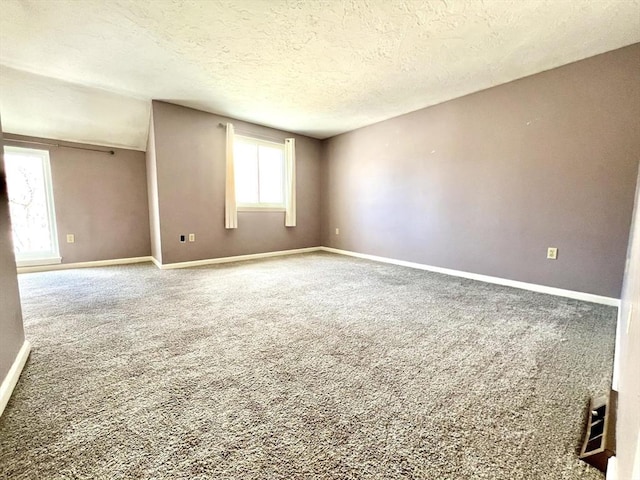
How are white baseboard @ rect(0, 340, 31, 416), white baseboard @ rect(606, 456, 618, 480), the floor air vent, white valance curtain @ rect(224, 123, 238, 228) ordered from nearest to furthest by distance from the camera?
white baseboard @ rect(606, 456, 618, 480) → the floor air vent → white baseboard @ rect(0, 340, 31, 416) → white valance curtain @ rect(224, 123, 238, 228)

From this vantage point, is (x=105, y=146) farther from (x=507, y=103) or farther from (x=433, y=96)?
(x=507, y=103)

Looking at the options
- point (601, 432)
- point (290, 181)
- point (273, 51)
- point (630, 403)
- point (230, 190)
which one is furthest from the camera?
point (290, 181)

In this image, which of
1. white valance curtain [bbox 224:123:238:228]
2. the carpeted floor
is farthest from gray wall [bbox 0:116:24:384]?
white valance curtain [bbox 224:123:238:228]

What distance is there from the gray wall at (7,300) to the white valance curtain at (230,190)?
8.99 feet

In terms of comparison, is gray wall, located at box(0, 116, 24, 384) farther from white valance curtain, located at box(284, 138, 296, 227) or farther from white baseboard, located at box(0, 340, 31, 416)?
white valance curtain, located at box(284, 138, 296, 227)

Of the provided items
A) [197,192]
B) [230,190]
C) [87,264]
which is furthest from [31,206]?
[230,190]

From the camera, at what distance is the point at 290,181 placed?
15.6 ft

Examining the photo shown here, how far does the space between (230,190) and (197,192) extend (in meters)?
0.47

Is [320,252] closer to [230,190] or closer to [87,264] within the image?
[230,190]

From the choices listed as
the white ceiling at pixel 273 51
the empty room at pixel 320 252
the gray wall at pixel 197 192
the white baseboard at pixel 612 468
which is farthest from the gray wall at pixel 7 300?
the gray wall at pixel 197 192

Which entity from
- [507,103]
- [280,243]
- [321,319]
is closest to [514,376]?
[321,319]

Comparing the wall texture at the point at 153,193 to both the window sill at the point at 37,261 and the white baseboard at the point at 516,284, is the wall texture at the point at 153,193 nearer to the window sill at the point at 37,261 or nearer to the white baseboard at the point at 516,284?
the window sill at the point at 37,261

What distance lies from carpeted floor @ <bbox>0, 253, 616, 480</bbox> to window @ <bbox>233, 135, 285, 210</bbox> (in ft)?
8.17

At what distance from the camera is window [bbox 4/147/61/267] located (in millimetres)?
3449
